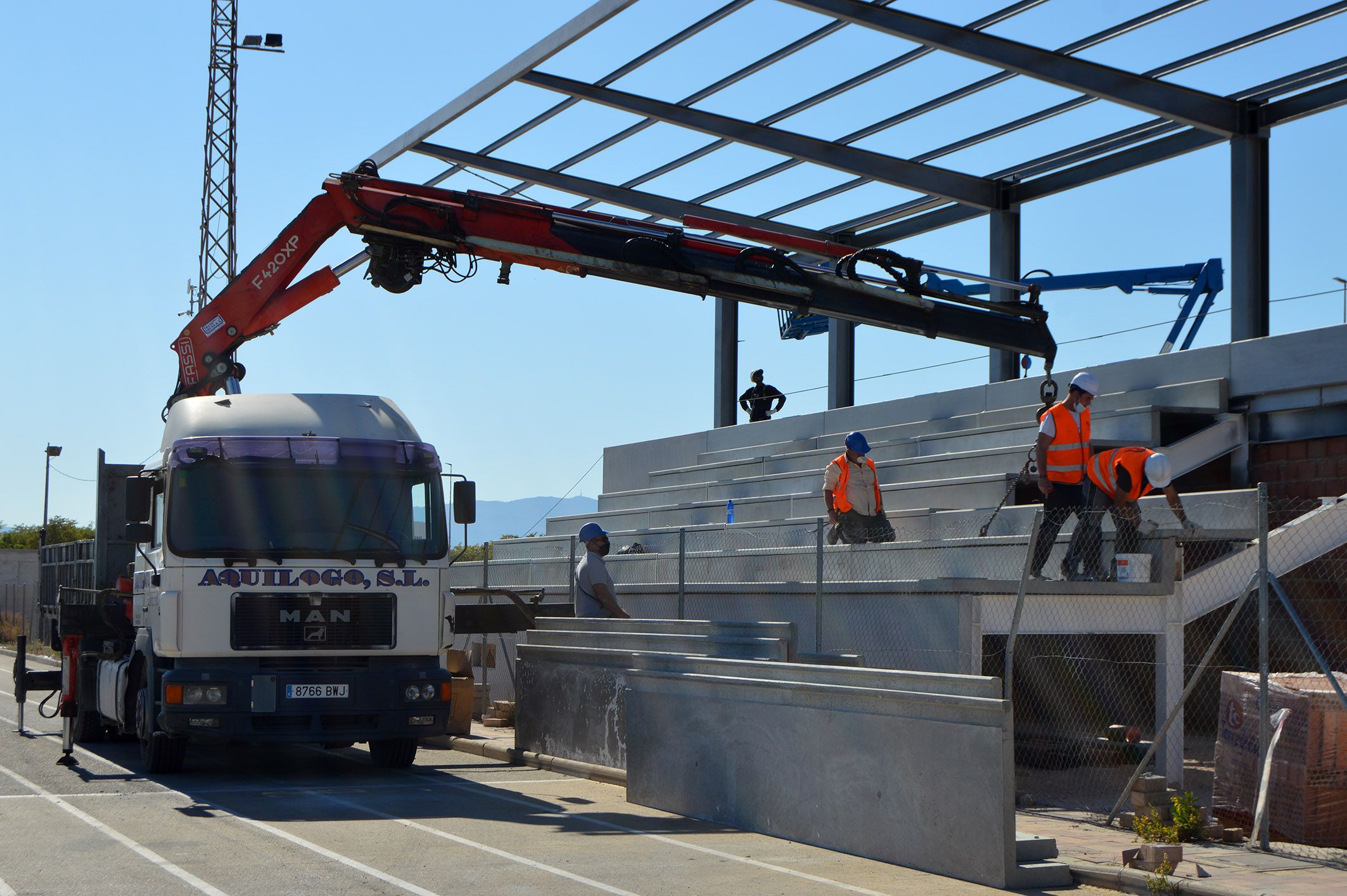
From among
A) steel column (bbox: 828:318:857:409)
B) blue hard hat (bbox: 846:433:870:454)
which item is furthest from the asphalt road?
steel column (bbox: 828:318:857:409)

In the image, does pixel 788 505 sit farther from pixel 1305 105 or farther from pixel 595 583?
pixel 1305 105

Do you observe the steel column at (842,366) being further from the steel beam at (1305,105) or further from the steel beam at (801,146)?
the steel beam at (1305,105)

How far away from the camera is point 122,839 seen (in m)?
9.74

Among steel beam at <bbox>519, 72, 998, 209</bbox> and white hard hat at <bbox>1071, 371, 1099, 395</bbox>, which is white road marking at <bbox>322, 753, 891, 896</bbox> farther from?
steel beam at <bbox>519, 72, 998, 209</bbox>

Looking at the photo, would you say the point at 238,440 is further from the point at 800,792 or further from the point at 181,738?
the point at 800,792

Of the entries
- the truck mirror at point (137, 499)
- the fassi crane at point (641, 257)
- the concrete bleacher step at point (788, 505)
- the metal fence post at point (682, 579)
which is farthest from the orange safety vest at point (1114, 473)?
the truck mirror at point (137, 499)

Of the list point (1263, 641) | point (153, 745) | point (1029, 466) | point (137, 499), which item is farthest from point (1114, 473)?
point (153, 745)

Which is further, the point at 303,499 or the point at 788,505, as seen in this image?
the point at 788,505

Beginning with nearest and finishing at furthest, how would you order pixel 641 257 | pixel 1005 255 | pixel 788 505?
pixel 641 257
pixel 788 505
pixel 1005 255

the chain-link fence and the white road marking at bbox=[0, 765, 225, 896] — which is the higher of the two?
the chain-link fence

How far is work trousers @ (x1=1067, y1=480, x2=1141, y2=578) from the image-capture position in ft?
40.7

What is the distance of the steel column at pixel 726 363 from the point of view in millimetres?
29297

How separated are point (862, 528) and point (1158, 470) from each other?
11.5 ft

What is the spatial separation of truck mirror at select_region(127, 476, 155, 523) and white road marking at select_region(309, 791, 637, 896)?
2.84 meters
